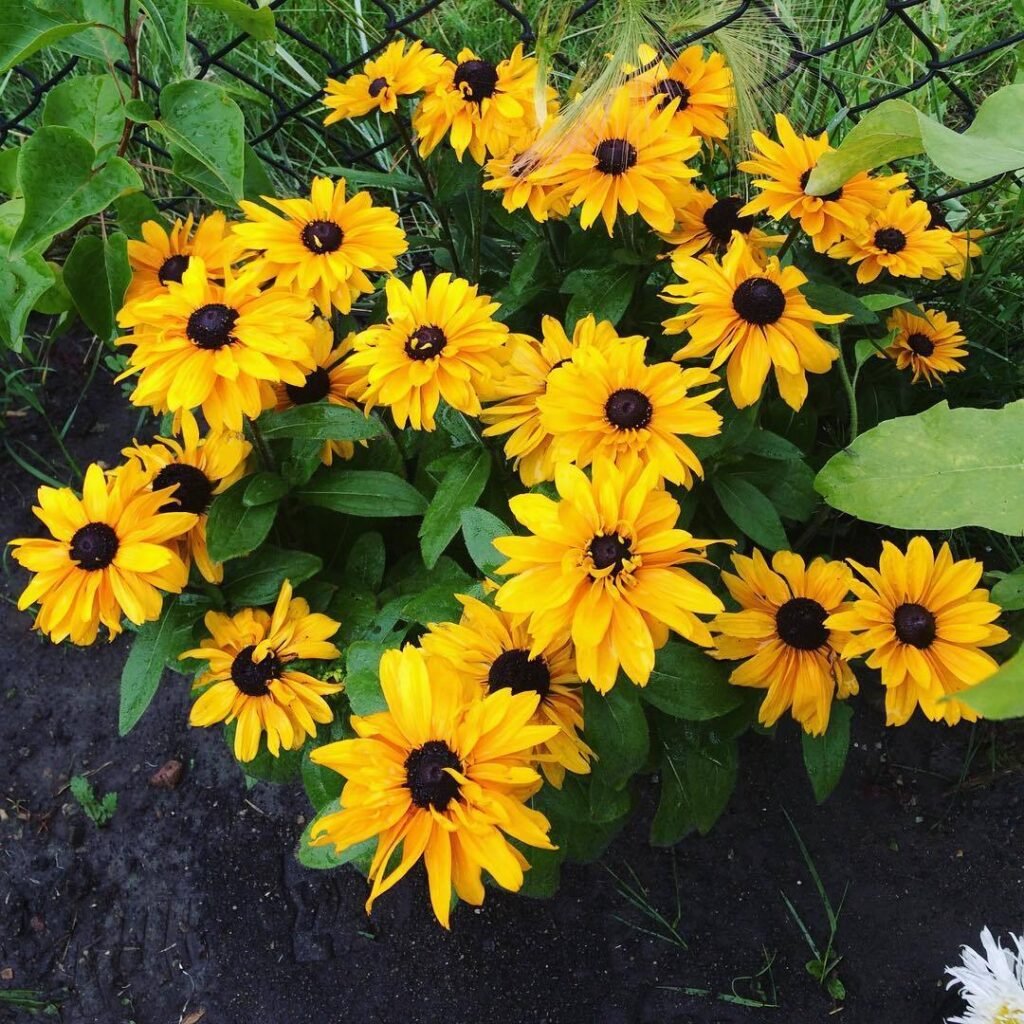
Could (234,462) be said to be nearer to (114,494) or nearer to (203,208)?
(114,494)

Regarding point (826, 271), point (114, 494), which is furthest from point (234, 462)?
point (826, 271)

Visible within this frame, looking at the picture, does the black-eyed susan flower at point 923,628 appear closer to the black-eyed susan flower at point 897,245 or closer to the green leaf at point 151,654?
the black-eyed susan flower at point 897,245

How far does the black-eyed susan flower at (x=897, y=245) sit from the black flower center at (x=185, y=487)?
75 cm

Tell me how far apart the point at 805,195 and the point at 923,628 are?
1.48 ft

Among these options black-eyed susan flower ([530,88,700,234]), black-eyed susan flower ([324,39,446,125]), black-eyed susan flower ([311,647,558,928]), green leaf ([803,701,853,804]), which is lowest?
green leaf ([803,701,853,804])

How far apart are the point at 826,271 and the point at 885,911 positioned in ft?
2.98

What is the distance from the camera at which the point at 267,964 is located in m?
1.37

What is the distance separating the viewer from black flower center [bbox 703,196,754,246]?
1039 mm

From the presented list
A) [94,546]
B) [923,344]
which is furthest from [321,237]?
[923,344]

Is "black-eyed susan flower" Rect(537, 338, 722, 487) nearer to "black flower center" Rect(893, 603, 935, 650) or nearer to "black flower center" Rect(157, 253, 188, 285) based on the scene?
"black flower center" Rect(893, 603, 935, 650)

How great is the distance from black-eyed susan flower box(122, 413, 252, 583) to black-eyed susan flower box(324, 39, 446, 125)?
1.39ft

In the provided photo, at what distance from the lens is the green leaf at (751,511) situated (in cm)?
101

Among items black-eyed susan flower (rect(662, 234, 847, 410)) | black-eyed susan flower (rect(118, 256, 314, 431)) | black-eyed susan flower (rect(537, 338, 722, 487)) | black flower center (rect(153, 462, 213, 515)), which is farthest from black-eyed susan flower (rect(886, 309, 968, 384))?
black flower center (rect(153, 462, 213, 515))

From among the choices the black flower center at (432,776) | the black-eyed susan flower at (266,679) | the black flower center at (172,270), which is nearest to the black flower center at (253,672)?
the black-eyed susan flower at (266,679)
